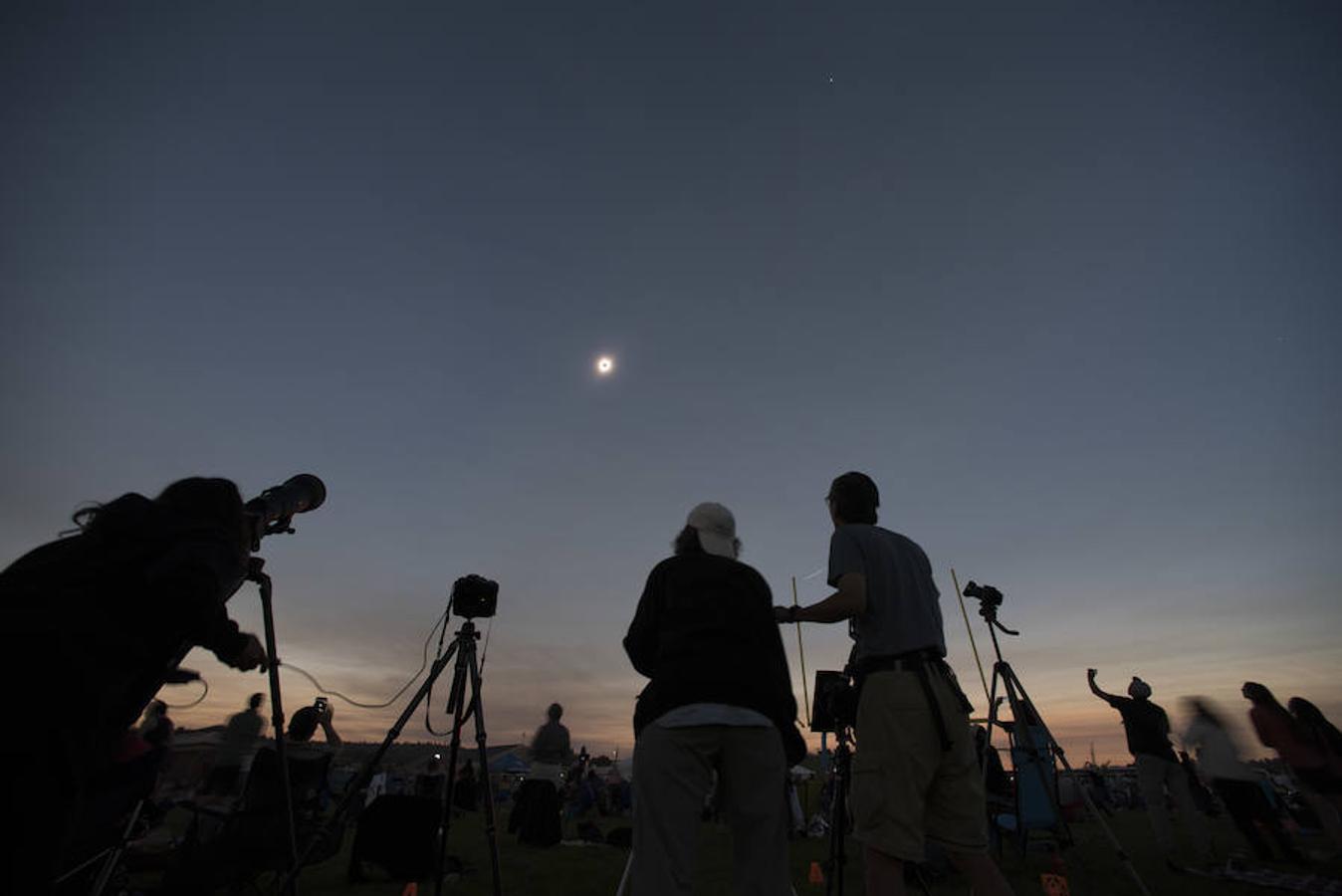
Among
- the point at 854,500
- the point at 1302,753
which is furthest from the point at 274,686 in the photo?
the point at 1302,753

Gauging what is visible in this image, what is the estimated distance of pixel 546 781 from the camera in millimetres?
Answer: 9242

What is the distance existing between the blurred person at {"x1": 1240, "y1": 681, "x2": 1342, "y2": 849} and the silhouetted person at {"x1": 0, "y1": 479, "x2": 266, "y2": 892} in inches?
392

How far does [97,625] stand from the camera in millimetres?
1713

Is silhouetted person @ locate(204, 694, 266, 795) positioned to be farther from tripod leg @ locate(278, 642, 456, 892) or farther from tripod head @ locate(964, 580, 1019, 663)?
tripod head @ locate(964, 580, 1019, 663)

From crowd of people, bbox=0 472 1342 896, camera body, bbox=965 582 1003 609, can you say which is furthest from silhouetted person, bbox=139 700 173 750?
camera body, bbox=965 582 1003 609

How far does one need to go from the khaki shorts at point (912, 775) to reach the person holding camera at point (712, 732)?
1.27 ft

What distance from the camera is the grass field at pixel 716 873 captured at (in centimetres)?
545

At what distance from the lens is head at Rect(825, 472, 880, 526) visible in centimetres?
340

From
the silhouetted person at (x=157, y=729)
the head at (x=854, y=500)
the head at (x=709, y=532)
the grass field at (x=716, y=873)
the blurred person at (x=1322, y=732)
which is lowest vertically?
the grass field at (x=716, y=873)

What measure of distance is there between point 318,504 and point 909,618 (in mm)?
3267

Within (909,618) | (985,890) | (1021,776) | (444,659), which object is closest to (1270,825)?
→ (1021,776)

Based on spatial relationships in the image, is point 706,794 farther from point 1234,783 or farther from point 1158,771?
point 1234,783

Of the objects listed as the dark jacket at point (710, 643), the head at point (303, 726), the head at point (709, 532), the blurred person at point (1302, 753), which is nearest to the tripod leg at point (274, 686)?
the dark jacket at point (710, 643)

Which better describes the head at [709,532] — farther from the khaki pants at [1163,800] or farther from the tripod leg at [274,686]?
the khaki pants at [1163,800]
